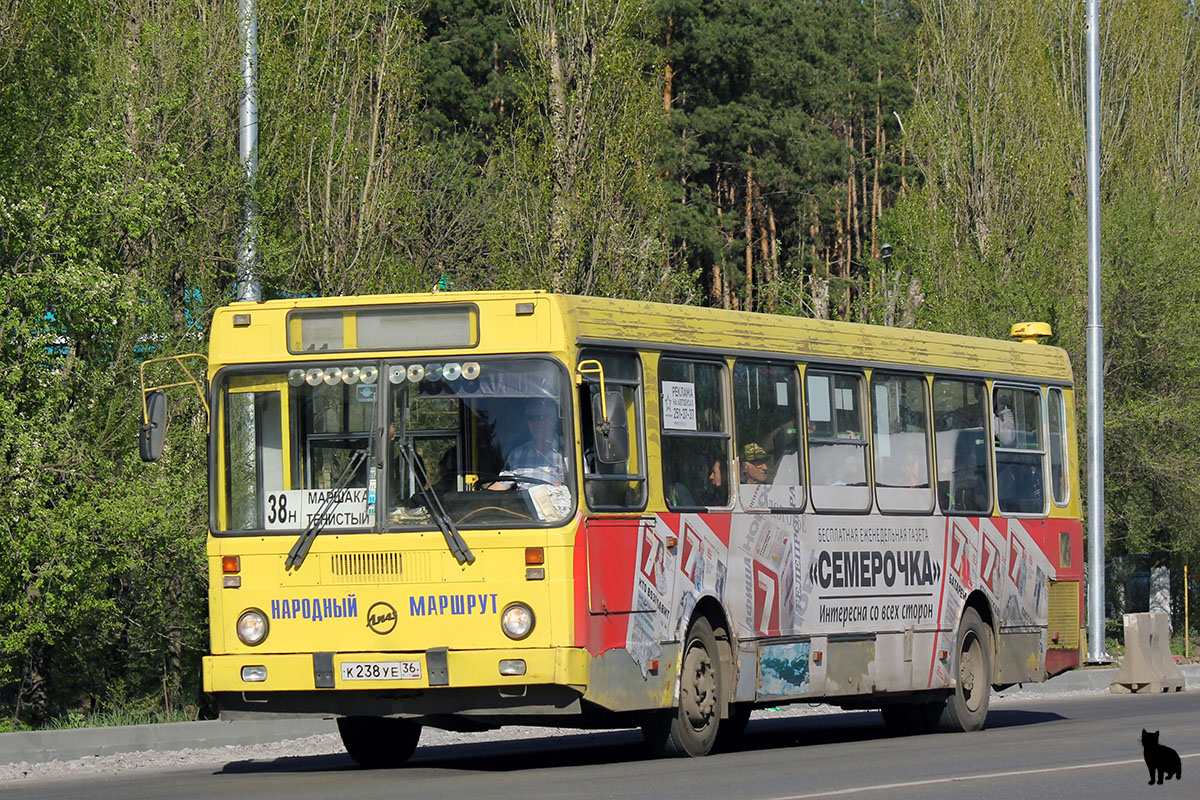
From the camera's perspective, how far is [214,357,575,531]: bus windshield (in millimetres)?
12828

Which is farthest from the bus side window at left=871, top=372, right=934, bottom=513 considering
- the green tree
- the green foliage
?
the green foliage

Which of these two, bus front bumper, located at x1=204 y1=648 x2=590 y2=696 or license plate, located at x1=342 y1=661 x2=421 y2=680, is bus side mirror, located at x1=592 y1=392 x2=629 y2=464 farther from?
license plate, located at x1=342 y1=661 x2=421 y2=680

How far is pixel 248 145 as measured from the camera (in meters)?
21.4

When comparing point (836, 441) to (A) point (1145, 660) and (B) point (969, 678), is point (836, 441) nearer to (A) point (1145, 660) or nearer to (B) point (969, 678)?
(B) point (969, 678)

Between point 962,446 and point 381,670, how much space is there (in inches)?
270

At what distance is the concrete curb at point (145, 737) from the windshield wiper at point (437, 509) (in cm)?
431

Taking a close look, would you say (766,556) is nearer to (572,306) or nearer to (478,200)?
(572,306)

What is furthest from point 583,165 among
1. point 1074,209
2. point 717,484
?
point 717,484

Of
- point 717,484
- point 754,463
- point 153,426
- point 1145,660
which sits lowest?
point 1145,660

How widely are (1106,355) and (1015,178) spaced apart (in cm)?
389

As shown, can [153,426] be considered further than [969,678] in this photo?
No

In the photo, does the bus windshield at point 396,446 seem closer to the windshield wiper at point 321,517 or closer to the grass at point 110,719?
the windshield wiper at point 321,517

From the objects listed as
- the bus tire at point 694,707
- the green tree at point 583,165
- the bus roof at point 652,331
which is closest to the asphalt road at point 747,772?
the bus tire at point 694,707

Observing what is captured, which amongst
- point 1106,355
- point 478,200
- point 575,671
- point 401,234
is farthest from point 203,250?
point 1106,355
